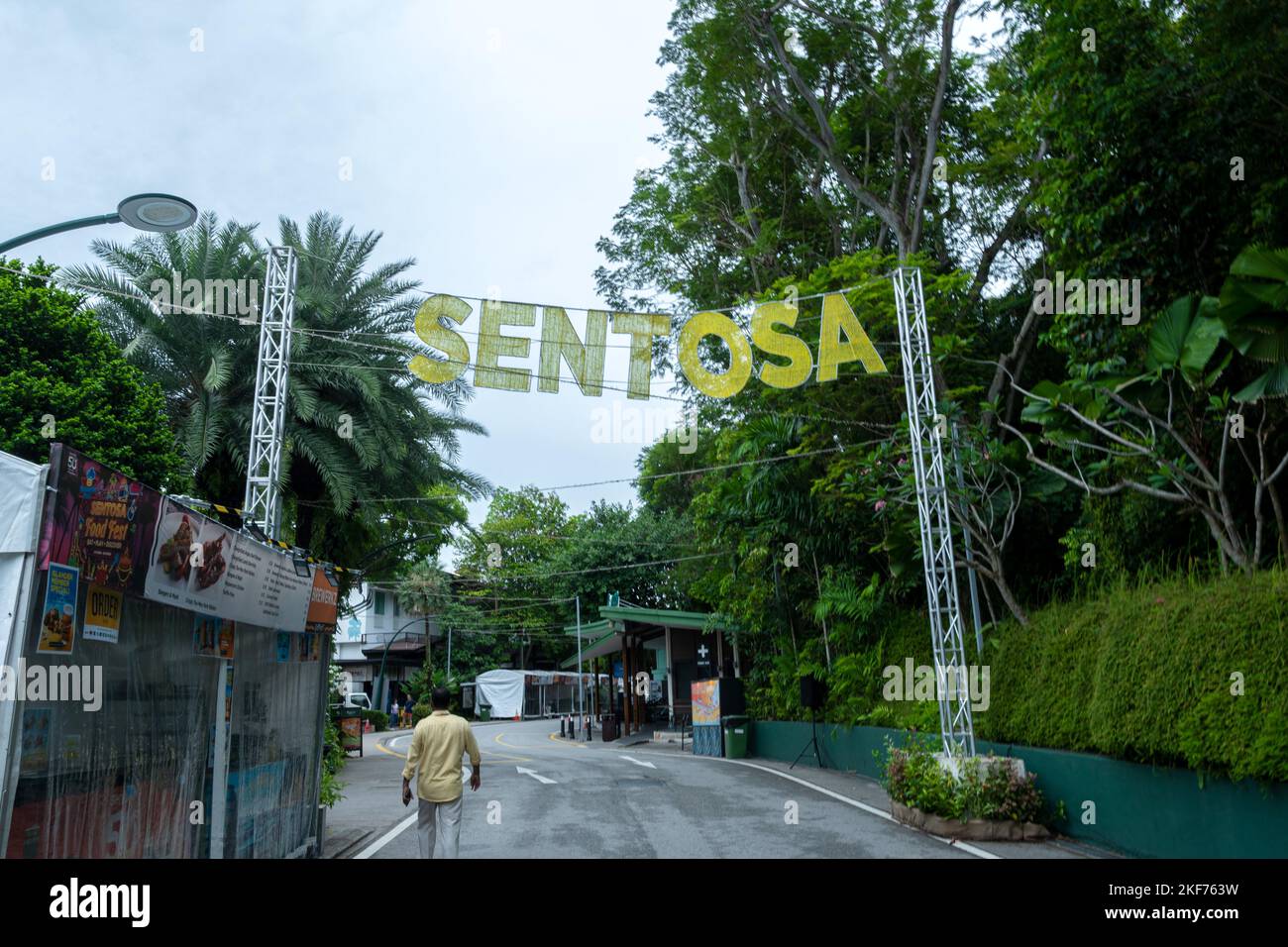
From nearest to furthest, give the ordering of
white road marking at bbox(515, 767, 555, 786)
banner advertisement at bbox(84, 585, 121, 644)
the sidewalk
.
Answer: banner advertisement at bbox(84, 585, 121, 644), the sidewalk, white road marking at bbox(515, 767, 555, 786)

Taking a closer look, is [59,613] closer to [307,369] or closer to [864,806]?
[864,806]

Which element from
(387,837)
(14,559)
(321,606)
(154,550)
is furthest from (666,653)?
(14,559)

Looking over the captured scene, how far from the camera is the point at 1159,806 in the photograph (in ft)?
30.8

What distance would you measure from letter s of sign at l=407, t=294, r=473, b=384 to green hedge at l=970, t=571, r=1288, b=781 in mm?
8135

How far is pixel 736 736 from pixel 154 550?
20.9 metres

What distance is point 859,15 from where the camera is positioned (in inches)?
730

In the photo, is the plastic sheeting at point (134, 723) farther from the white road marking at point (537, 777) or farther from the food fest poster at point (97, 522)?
the white road marking at point (537, 777)

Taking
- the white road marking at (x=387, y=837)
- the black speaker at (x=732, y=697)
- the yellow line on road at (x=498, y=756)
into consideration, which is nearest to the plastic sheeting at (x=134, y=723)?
the white road marking at (x=387, y=837)

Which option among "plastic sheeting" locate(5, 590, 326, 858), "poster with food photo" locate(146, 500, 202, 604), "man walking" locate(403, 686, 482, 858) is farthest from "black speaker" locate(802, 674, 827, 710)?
"poster with food photo" locate(146, 500, 202, 604)

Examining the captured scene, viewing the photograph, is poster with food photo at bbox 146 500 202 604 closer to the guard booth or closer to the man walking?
the man walking

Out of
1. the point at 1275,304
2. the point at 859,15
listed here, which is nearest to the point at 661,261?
the point at 859,15

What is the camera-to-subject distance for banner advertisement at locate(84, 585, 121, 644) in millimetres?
5727
